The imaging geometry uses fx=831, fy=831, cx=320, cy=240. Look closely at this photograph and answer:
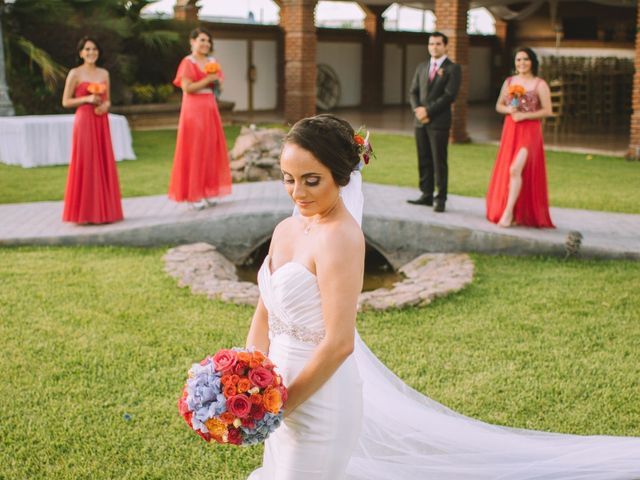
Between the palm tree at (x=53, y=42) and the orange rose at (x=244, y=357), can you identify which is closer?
the orange rose at (x=244, y=357)

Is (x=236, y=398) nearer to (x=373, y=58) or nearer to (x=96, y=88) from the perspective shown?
(x=96, y=88)

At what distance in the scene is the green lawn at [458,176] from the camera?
33.5 feet

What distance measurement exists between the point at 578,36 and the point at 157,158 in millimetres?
15936

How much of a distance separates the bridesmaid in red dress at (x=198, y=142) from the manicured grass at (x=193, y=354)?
163 cm

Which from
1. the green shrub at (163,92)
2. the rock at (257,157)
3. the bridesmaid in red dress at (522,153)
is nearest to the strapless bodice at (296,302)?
the bridesmaid in red dress at (522,153)

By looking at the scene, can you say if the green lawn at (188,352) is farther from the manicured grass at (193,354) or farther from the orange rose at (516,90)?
the orange rose at (516,90)

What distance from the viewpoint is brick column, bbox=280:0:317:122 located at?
707 inches

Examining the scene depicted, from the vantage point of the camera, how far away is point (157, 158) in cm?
1388

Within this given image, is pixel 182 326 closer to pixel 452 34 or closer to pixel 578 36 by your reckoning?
pixel 452 34

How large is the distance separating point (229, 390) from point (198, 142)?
6.61 meters

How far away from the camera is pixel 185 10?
21703 millimetres

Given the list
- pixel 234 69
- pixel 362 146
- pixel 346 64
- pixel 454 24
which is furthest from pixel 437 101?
pixel 346 64

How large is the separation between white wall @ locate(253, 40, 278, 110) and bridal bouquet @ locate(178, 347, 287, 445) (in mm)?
21524

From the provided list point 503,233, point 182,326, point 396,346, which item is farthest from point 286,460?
point 503,233
